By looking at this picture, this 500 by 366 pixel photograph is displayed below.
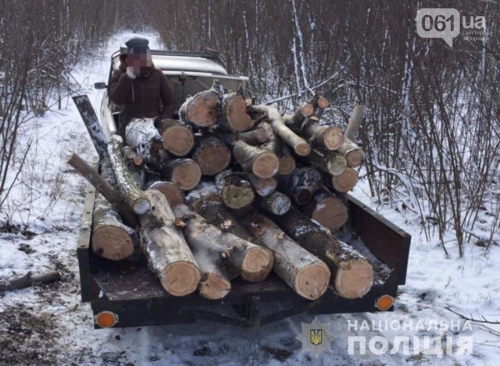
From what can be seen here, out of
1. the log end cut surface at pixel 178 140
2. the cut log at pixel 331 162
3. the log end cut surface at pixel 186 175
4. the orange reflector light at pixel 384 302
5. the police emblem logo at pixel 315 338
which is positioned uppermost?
the log end cut surface at pixel 178 140

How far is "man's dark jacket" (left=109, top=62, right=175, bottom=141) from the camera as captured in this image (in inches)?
216

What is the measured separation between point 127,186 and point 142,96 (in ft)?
7.21

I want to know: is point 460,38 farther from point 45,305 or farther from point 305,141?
point 45,305

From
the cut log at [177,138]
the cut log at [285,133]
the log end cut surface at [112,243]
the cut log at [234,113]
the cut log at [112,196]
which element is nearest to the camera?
the log end cut surface at [112,243]

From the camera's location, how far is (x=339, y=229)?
4156 mm

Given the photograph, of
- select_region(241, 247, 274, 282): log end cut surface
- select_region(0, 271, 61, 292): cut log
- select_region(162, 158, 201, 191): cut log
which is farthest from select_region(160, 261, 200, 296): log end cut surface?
select_region(0, 271, 61, 292): cut log

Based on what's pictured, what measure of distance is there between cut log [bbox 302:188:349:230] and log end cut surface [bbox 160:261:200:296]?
1.36 m

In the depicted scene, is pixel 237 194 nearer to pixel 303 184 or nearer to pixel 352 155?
pixel 303 184

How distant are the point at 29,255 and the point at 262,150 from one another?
2438 mm

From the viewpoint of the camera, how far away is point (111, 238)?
3234mm

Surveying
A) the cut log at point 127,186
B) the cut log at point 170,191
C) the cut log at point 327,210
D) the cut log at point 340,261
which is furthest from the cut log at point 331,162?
the cut log at point 127,186

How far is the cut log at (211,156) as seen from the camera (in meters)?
4.04

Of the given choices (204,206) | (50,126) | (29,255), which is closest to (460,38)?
(204,206)

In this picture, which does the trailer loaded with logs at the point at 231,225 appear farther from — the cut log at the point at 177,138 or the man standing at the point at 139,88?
the man standing at the point at 139,88
